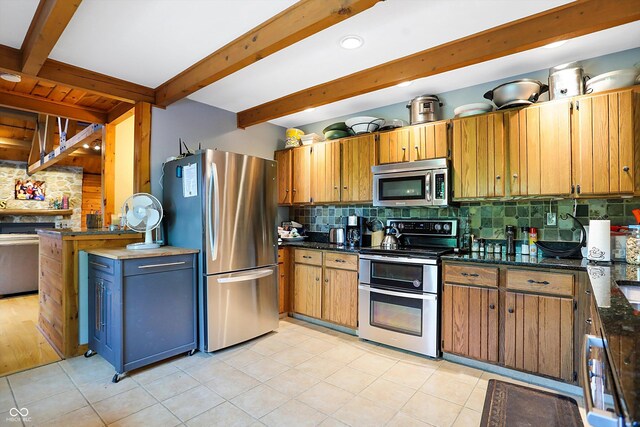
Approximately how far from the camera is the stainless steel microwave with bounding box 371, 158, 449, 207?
2.98m

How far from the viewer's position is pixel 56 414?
1.99m

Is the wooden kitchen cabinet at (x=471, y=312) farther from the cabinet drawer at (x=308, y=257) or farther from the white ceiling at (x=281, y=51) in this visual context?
the white ceiling at (x=281, y=51)

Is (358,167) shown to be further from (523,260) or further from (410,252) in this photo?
(523,260)

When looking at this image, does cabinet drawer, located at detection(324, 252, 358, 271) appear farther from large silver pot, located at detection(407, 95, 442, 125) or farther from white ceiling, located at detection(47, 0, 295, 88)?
white ceiling, located at detection(47, 0, 295, 88)

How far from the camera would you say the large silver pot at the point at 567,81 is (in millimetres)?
2490

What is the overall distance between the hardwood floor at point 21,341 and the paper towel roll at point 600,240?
14.3ft

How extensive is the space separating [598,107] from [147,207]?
146 inches

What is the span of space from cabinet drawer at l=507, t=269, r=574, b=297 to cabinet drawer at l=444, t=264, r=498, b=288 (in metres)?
0.11

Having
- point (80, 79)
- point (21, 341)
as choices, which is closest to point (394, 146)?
point (80, 79)

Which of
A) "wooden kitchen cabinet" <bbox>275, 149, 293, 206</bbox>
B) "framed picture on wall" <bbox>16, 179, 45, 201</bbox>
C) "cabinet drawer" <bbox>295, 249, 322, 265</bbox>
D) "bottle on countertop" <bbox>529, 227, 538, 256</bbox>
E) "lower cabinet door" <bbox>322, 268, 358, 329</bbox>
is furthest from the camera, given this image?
"framed picture on wall" <bbox>16, 179, 45, 201</bbox>

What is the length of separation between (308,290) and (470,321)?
1.75 m

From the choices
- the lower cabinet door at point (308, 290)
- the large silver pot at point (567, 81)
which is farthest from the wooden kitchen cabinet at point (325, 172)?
the large silver pot at point (567, 81)

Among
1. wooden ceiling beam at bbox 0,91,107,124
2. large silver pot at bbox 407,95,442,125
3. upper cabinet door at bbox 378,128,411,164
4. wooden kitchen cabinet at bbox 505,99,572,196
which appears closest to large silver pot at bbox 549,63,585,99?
wooden kitchen cabinet at bbox 505,99,572,196

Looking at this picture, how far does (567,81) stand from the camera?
8.24ft
